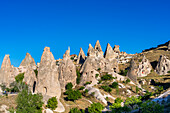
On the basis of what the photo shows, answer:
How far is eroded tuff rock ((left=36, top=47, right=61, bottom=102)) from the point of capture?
5075 cm

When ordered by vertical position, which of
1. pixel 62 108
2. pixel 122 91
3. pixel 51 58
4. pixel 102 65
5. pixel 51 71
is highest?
pixel 102 65

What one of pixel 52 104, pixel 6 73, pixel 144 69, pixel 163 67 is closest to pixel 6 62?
pixel 6 73

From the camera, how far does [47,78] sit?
51.4 meters

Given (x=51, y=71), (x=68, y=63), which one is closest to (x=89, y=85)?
(x=68, y=63)

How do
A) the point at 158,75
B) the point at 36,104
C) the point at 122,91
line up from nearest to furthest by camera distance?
1. the point at 36,104
2. the point at 122,91
3. the point at 158,75

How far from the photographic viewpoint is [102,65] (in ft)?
301

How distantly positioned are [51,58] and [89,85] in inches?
882

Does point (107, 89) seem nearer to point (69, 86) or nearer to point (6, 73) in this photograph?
point (69, 86)

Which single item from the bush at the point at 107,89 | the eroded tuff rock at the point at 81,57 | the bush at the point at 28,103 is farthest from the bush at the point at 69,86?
the eroded tuff rock at the point at 81,57

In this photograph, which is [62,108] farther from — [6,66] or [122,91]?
[6,66]

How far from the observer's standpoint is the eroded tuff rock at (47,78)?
50.8 m

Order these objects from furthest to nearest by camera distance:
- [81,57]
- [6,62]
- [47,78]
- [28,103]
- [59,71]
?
1. [81,57]
2. [6,62]
3. [59,71]
4. [47,78]
5. [28,103]

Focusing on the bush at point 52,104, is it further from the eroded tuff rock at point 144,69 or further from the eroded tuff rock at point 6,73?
the eroded tuff rock at point 144,69

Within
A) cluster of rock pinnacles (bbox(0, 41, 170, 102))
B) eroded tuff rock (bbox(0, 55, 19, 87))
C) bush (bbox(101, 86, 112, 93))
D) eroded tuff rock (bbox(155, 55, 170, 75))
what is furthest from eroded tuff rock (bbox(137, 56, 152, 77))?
eroded tuff rock (bbox(0, 55, 19, 87))
